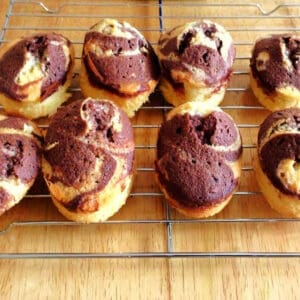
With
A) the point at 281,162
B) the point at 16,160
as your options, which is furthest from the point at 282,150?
the point at 16,160

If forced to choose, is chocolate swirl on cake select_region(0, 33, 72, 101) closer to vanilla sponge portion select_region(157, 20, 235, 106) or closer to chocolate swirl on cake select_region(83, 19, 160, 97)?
chocolate swirl on cake select_region(83, 19, 160, 97)

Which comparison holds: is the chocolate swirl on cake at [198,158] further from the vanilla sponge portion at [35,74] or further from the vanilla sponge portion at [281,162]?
the vanilla sponge portion at [35,74]

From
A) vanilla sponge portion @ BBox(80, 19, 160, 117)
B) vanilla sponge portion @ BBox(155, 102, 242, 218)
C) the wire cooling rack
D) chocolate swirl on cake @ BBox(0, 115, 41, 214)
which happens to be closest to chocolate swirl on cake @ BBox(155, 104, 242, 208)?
vanilla sponge portion @ BBox(155, 102, 242, 218)

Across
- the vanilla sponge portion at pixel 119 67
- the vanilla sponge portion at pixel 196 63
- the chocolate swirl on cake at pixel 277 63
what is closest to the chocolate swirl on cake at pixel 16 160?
the vanilla sponge portion at pixel 119 67

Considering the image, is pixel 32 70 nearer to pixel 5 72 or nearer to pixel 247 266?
pixel 5 72

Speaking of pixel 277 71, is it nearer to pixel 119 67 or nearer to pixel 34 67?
pixel 119 67

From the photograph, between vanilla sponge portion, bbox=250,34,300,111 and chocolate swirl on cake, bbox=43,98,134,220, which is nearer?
chocolate swirl on cake, bbox=43,98,134,220
